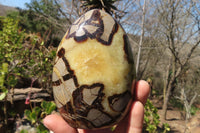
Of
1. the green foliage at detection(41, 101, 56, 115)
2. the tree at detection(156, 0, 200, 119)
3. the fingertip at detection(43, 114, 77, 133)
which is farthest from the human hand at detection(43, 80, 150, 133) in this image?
the tree at detection(156, 0, 200, 119)

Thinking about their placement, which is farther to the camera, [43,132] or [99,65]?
[43,132]

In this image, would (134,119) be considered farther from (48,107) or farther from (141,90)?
(48,107)

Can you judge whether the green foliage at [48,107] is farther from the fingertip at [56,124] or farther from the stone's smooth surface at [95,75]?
the stone's smooth surface at [95,75]

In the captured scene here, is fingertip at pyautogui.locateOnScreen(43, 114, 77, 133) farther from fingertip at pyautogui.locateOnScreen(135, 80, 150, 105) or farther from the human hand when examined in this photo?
fingertip at pyautogui.locateOnScreen(135, 80, 150, 105)

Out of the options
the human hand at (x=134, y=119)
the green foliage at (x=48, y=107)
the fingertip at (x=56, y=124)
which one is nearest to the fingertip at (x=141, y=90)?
the human hand at (x=134, y=119)

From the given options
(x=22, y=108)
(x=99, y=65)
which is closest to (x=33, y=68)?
(x=22, y=108)

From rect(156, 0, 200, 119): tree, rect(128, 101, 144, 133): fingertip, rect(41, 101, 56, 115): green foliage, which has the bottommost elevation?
rect(41, 101, 56, 115): green foliage

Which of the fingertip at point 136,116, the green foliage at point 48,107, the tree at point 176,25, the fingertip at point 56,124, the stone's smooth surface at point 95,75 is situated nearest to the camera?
the stone's smooth surface at point 95,75

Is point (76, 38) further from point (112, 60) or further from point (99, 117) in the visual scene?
point (99, 117)
